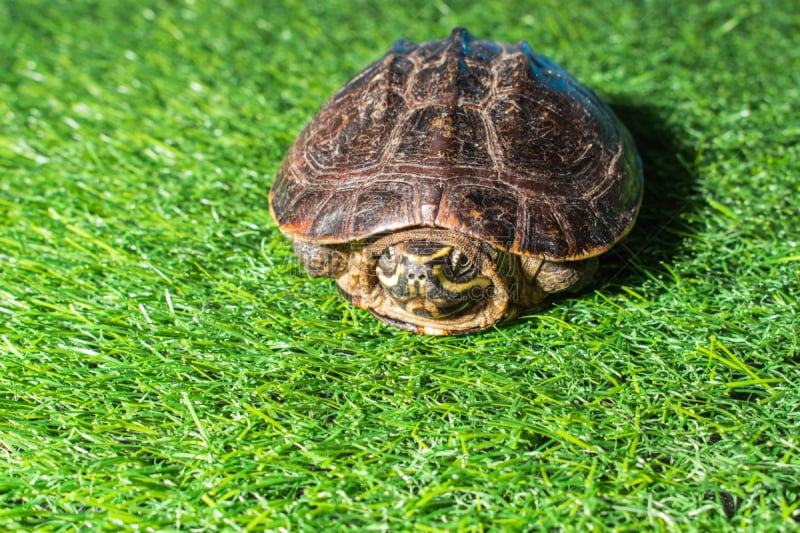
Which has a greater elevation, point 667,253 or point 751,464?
point 667,253

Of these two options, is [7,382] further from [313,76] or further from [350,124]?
[313,76]

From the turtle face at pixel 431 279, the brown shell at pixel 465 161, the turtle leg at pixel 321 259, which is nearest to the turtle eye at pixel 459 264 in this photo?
the turtle face at pixel 431 279

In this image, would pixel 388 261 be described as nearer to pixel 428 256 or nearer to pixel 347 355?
pixel 428 256

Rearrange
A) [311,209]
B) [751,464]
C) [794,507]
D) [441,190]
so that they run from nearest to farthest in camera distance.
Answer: [794,507] → [751,464] → [441,190] → [311,209]

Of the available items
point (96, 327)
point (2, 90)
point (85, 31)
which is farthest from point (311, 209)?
point (85, 31)

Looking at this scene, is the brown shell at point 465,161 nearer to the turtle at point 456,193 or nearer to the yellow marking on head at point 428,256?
the turtle at point 456,193

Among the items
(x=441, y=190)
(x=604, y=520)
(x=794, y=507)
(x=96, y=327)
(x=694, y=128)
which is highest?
(x=694, y=128)

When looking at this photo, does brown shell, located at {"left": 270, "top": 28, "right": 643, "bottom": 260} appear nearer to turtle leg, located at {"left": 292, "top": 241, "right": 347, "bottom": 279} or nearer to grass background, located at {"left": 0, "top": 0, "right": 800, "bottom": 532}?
turtle leg, located at {"left": 292, "top": 241, "right": 347, "bottom": 279}
